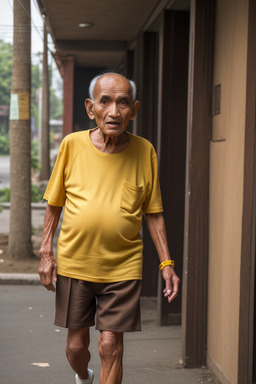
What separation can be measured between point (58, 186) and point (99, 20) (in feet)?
16.0

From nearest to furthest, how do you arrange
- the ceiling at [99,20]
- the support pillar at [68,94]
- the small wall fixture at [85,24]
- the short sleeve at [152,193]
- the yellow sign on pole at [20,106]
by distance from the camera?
the short sleeve at [152,193] < the ceiling at [99,20] < the small wall fixture at [85,24] < the yellow sign on pole at [20,106] < the support pillar at [68,94]

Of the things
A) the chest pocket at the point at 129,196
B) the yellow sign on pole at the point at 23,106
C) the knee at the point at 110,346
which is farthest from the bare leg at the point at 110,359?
the yellow sign on pole at the point at 23,106

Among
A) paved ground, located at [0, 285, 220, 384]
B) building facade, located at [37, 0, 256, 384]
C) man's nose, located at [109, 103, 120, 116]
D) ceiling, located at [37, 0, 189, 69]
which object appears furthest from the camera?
ceiling, located at [37, 0, 189, 69]

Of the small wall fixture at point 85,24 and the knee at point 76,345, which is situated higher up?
the small wall fixture at point 85,24

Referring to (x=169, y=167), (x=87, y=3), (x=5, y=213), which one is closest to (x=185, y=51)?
(x=169, y=167)

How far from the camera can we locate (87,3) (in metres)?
7.17

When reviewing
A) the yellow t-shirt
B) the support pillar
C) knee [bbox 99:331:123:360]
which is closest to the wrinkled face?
the yellow t-shirt

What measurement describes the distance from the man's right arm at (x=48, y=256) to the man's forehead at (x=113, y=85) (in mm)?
695

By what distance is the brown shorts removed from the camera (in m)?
3.57

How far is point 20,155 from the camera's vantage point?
8844 millimetres

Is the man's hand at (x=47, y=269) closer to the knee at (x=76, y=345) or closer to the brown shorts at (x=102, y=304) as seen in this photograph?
the brown shorts at (x=102, y=304)

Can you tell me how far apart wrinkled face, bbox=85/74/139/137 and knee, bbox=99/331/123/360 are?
A: 106 cm

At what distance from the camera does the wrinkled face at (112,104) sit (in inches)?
135

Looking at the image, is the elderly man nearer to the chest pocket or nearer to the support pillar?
the chest pocket
